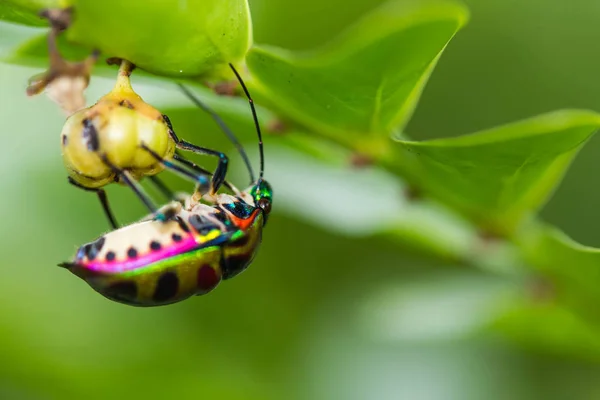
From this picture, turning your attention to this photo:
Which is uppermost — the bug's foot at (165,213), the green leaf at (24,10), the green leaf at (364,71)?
the green leaf at (364,71)

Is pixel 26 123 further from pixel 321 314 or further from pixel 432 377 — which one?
pixel 432 377

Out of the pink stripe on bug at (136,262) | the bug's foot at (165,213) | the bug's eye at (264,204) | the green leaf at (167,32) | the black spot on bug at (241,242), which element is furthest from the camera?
the bug's eye at (264,204)

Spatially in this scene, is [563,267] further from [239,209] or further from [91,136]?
[91,136]

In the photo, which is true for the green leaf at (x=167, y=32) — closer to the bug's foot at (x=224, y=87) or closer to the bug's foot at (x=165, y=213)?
the bug's foot at (x=224, y=87)

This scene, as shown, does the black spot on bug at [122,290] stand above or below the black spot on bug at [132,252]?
below

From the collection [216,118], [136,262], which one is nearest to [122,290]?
[136,262]

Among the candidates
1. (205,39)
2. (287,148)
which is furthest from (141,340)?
(205,39)

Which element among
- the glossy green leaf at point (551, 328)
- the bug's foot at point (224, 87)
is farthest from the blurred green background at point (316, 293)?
the bug's foot at point (224, 87)
